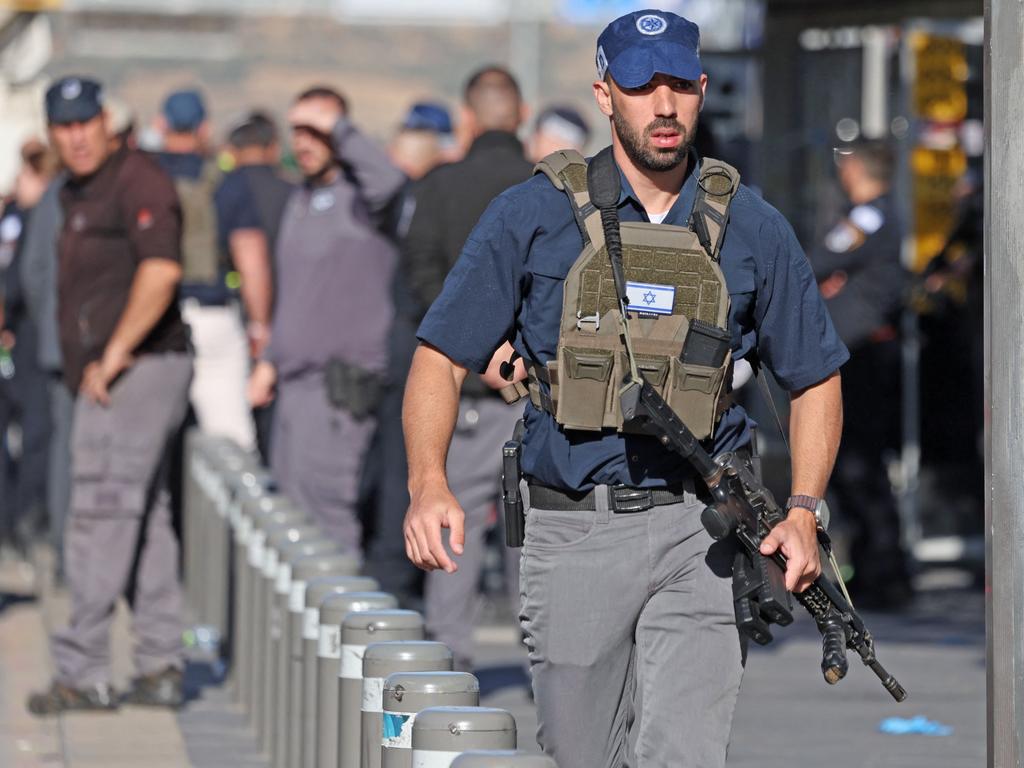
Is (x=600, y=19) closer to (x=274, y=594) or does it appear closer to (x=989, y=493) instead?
(x=274, y=594)

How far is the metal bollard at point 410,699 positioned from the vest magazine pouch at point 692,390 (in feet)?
2.33

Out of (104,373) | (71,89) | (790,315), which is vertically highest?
(71,89)

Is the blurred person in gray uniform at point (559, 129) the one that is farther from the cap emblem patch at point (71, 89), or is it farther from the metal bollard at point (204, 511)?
the metal bollard at point (204, 511)

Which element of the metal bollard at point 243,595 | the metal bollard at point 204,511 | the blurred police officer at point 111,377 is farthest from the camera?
the metal bollard at point 204,511

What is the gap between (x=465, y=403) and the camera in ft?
28.6

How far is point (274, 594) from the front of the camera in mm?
7441

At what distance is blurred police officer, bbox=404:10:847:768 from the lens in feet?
16.0

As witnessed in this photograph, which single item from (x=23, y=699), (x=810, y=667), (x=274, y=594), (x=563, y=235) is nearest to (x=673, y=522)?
(x=563, y=235)

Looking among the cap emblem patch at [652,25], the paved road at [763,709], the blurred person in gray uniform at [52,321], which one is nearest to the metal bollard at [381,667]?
the cap emblem patch at [652,25]

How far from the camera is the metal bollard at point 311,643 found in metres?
6.39

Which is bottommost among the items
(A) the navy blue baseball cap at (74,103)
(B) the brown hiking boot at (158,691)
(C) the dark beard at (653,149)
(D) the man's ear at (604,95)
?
(B) the brown hiking boot at (158,691)

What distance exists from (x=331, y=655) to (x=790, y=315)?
5.56 feet

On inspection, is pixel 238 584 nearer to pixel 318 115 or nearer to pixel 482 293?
pixel 318 115

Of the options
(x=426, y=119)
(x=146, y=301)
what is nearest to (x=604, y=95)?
(x=146, y=301)
